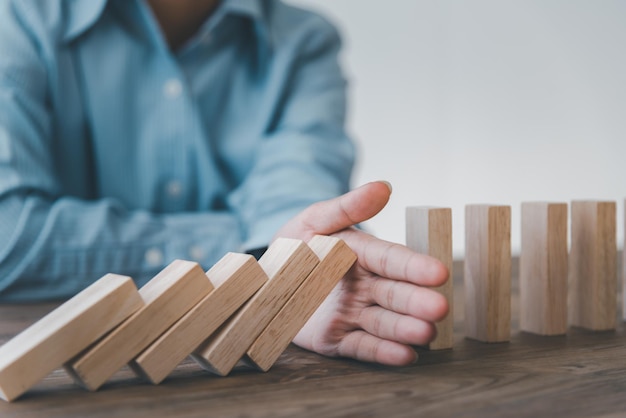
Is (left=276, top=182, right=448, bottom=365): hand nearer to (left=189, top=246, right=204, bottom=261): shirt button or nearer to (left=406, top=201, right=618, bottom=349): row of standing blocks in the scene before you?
(left=406, top=201, right=618, bottom=349): row of standing blocks

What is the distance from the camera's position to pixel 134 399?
1.77 ft

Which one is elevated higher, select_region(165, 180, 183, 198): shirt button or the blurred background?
the blurred background

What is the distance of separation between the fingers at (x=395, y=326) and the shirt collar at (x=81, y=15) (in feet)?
2.90

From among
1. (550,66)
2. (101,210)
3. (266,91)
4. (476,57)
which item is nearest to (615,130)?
(550,66)

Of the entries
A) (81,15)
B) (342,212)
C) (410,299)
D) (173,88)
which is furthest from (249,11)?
(410,299)

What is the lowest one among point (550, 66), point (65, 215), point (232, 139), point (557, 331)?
point (557, 331)

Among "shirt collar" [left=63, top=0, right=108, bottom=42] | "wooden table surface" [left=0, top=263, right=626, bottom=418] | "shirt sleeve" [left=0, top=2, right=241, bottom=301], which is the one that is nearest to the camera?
"wooden table surface" [left=0, top=263, right=626, bottom=418]

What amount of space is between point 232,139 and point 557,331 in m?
0.84

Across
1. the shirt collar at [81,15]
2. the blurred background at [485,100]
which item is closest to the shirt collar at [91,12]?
the shirt collar at [81,15]

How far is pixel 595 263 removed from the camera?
814mm

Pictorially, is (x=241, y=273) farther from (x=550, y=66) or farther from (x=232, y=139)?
(x=550, y=66)

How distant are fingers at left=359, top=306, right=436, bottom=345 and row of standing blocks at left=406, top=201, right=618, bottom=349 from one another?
0.09 m

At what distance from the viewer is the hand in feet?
2.02

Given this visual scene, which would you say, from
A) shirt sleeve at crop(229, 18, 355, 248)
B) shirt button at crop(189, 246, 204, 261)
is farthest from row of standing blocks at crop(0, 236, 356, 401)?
shirt button at crop(189, 246, 204, 261)
